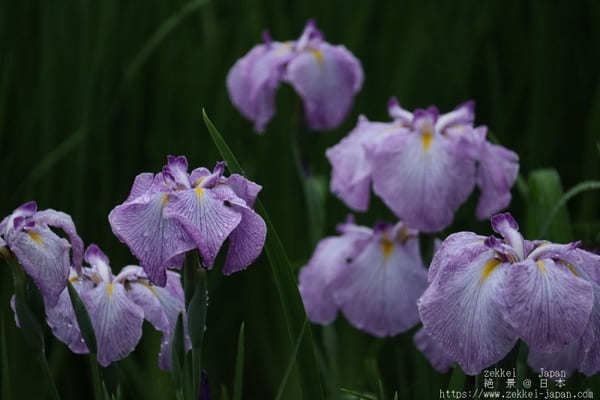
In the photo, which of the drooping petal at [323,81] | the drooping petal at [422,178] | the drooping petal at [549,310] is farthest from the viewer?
the drooping petal at [323,81]

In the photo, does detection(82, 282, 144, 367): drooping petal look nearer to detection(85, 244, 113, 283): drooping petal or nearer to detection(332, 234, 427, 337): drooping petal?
detection(85, 244, 113, 283): drooping petal

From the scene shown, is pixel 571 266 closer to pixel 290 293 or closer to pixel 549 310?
pixel 549 310

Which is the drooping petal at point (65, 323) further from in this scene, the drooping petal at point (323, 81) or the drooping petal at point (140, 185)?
the drooping petal at point (323, 81)

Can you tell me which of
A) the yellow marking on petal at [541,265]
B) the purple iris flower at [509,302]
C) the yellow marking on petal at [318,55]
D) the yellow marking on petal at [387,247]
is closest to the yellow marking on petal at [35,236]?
the purple iris flower at [509,302]

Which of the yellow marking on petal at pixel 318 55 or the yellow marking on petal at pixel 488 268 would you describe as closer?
the yellow marking on petal at pixel 488 268

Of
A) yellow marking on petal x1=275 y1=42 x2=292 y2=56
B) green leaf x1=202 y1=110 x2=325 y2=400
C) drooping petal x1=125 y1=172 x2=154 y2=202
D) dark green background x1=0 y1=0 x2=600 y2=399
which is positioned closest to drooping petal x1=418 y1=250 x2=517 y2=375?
green leaf x1=202 y1=110 x2=325 y2=400

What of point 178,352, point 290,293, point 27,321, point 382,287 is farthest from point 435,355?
point 27,321
